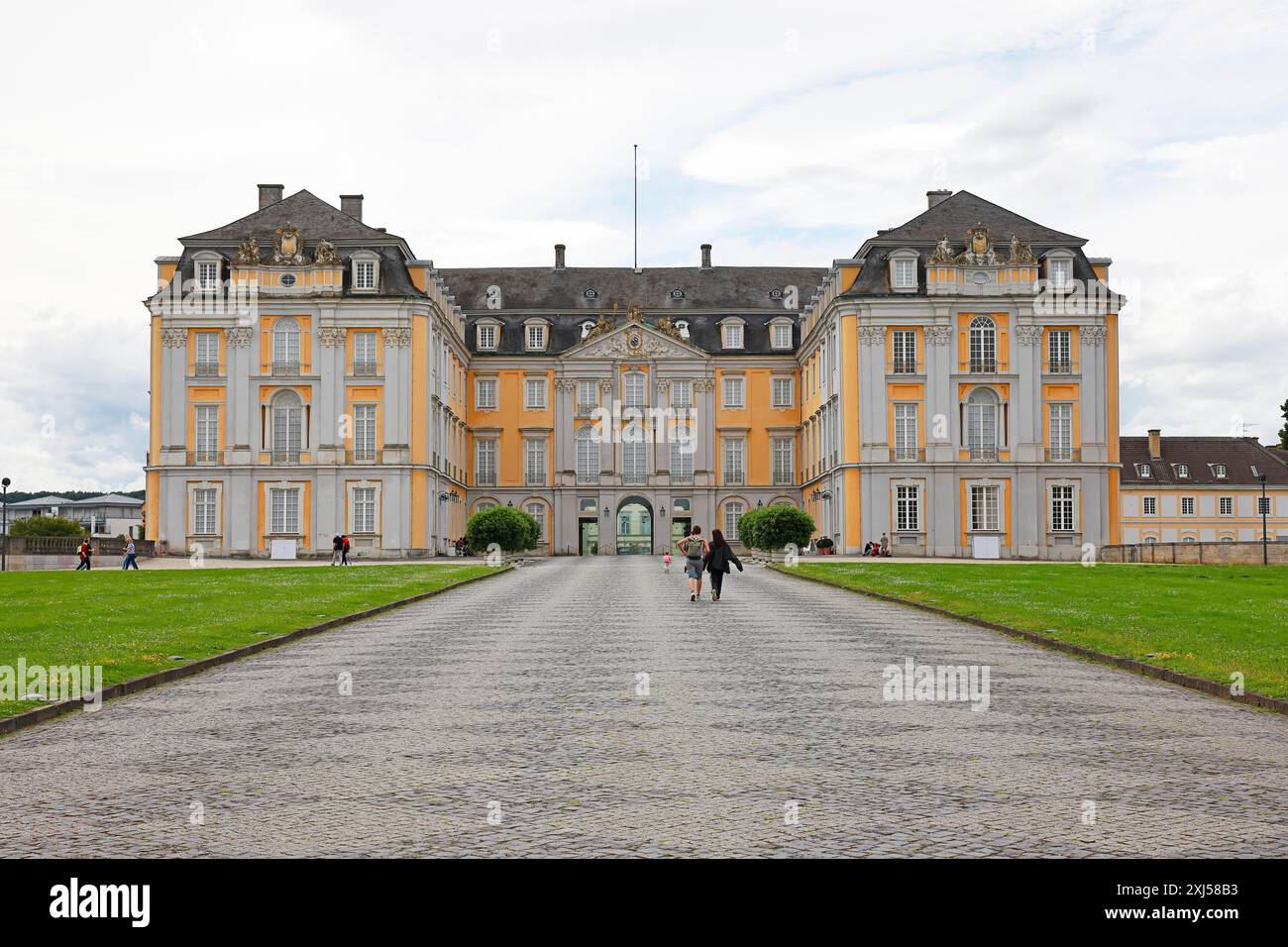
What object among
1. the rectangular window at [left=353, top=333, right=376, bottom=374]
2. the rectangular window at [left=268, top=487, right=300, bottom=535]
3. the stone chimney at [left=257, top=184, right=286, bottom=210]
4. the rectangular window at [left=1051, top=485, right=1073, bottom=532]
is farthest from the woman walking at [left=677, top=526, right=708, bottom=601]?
the stone chimney at [left=257, top=184, right=286, bottom=210]

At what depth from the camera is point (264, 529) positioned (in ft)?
216

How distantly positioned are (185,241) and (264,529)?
45.6 ft

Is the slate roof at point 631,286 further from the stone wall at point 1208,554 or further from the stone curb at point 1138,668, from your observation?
the stone curb at point 1138,668

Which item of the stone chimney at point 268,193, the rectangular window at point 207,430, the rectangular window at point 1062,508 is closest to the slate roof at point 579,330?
the stone chimney at point 268,193

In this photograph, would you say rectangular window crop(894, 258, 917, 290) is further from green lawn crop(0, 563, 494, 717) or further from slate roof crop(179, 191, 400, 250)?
green lawn crop(0, 563, 494, 717)

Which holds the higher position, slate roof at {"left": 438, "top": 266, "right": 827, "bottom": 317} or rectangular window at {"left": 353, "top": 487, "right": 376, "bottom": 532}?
slate roof at {"left": 438, "top": 266, "right": 827, "bottom": 317}

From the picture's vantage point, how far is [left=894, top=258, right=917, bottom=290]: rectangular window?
65.1 m

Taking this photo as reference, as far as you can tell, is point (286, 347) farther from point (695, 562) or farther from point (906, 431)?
point (695, 562)

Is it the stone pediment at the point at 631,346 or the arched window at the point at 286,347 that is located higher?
the stone pediment at the point at 631,346

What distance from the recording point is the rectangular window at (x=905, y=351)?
65.1m

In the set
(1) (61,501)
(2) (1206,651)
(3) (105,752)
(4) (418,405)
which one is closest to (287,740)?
(3) (105,752)

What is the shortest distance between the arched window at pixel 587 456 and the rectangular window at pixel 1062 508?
26.7 m

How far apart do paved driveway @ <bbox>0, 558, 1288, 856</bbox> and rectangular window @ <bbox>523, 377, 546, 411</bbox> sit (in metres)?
64.9

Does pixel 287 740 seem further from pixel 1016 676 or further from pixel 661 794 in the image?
pixel 1016 676
